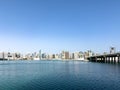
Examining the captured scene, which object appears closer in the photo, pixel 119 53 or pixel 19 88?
pixel 19 88

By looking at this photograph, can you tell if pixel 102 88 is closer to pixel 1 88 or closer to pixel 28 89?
pixel 28 89

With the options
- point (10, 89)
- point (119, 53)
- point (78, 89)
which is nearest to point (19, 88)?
point (10, 89)

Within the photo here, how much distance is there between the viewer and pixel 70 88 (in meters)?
47.8

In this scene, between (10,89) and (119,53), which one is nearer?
(10,89)

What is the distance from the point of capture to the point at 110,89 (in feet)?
152

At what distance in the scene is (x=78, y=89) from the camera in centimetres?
4653

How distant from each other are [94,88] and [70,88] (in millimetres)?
6378

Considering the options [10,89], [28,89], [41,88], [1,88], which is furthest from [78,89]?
[1,88]

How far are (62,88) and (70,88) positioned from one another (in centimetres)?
215

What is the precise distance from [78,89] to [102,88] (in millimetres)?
6569

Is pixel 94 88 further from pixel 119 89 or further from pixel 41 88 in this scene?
pixel 41 88

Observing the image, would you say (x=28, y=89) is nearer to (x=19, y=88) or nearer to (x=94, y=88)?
(x=19, y=88)

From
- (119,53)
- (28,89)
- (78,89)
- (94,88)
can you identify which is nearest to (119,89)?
(94,88)

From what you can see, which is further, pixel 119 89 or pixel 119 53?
pixel 119 53
